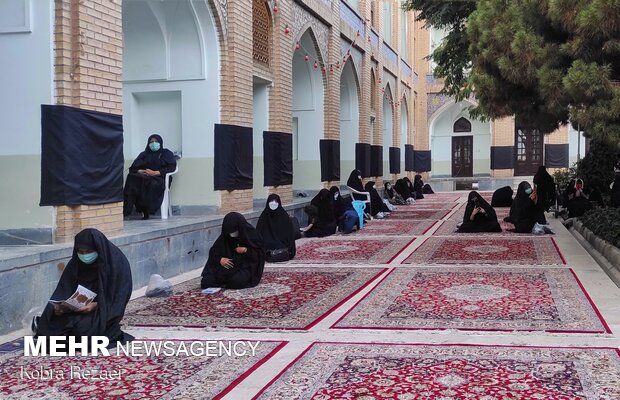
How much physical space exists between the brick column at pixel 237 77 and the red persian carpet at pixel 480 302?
2267mm

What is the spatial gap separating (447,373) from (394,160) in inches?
596

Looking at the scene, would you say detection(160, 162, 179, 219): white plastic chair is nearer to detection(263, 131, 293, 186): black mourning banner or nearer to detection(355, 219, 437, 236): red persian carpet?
detection(263, 131, 293, 186): black mourning banner

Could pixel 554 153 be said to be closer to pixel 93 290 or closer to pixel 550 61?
pixel 550 61

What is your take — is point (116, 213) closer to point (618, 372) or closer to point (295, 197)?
point (618, 372)

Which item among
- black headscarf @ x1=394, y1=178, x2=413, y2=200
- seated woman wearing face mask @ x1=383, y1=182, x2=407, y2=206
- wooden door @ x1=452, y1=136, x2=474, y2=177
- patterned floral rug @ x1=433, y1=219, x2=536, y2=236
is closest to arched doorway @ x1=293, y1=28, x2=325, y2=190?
patterned floral rug @ x1=433, y1=219, x2=536, y2=236

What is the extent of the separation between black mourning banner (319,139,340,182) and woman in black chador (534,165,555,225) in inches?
125

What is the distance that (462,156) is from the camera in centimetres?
2320

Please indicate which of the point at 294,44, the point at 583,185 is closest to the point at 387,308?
the point at 294,44

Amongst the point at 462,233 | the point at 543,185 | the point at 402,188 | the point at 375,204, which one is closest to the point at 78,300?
the point at 462,233

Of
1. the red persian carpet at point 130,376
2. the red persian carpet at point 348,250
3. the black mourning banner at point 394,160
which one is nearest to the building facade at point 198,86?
the red persian carpet at point 348,250

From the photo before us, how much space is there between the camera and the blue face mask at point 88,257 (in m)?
3.54

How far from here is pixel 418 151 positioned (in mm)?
22188

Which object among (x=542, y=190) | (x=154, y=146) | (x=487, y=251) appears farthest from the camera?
(x=542, y=190)

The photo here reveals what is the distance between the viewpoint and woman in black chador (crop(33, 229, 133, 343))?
3543 millimetres
